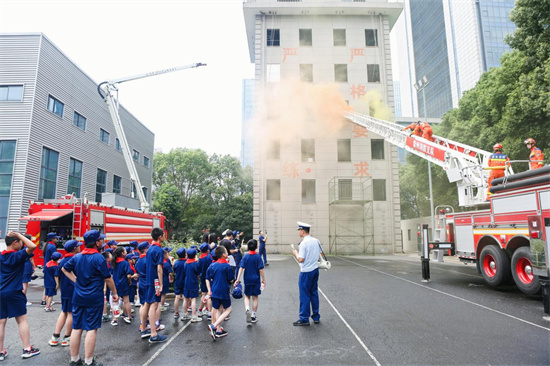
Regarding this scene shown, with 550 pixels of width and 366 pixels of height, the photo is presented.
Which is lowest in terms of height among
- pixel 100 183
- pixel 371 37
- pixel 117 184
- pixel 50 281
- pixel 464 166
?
Result: pixel 50 281

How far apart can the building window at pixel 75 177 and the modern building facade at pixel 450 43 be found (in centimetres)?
4736

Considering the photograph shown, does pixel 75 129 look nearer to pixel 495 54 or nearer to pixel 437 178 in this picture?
pixel 437 178

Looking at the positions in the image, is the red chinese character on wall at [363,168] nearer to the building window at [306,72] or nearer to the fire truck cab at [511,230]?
the building window at [306,72]

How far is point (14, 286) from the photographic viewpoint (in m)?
4.84

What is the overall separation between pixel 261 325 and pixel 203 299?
1.55m

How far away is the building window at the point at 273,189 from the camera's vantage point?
1028 inches

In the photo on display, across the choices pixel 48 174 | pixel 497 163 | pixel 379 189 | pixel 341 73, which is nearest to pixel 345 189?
pixel 379 189

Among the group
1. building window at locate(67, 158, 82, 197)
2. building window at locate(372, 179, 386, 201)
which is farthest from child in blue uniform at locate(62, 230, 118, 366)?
building window at locate(372, 179, 386, 201)

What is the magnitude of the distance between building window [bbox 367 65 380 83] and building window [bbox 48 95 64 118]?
2435 centimetres

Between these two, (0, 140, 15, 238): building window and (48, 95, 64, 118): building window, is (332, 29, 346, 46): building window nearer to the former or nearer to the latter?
(48, 95, 64, 118): building window

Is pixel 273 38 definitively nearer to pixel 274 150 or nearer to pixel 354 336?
pixel 274 150

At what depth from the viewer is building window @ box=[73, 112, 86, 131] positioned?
2273 centimetres

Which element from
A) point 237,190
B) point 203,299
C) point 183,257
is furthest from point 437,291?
point 237,190

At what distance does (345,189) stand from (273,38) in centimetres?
1499
